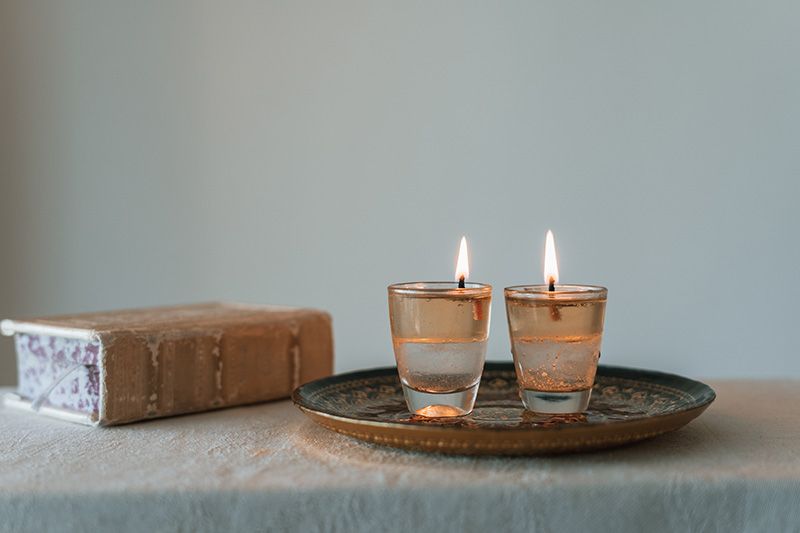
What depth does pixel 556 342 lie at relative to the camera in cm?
59

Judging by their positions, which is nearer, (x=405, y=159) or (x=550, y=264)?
(x=550, y=264)

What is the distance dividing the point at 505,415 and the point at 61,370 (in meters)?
0.36

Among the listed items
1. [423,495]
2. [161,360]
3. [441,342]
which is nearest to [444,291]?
[441,342]

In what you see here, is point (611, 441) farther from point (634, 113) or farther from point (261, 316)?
point (634, 113)

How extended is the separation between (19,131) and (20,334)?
1103 millimetres

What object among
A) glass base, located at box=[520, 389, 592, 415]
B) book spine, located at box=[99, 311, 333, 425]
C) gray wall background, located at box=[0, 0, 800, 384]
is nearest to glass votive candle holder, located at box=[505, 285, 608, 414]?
glass base, located at box=[520, 389, 592, 415]

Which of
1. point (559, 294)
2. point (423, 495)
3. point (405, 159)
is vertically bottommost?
point (423, 495)

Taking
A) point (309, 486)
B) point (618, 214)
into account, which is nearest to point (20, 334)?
point (309, 486)

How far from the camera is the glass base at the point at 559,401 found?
1.98 ft

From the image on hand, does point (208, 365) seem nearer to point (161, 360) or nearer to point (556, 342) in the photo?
point (161, 360)

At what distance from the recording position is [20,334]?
0.75 metres

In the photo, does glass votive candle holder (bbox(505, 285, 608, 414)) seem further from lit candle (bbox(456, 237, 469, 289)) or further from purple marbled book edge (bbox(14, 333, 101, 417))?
purple marbled book edge (bbox(14, 333, 101, 417))

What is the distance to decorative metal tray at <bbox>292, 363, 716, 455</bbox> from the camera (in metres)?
0.51

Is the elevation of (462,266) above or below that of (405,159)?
below
